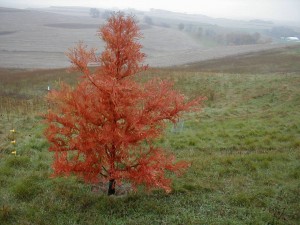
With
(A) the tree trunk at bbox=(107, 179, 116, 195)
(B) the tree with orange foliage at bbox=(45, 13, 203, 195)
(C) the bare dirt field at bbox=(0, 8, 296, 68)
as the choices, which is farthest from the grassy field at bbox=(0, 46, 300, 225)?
(C) the bare dirt field at bbox=(0, 8, 296, 68)

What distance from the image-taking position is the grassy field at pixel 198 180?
8750 mm

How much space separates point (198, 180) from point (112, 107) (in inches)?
175

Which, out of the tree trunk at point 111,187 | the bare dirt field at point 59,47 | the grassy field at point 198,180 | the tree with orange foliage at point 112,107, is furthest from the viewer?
the bare dirt field at point 59,47

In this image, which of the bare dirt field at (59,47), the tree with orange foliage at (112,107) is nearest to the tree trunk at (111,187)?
the tree with orange foliage at (112,107)

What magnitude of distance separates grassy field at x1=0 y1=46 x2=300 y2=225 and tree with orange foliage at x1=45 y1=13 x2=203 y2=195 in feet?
3.56

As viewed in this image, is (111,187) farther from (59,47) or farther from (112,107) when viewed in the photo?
(59,47)

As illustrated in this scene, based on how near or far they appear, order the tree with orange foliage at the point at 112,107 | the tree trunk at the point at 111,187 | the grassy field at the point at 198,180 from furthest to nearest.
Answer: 1. the tree trunk at the point at 111,187
2. the grassy field at the point at 198,180
3. the tree with orange foliage at the point at 112,107

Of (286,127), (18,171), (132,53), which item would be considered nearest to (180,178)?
(132,53)

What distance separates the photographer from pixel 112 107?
8539 millimetres

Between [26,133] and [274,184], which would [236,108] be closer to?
[274,184]

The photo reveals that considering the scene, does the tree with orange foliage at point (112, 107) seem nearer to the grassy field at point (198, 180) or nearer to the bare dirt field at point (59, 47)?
the grassy field at point (198, 180)

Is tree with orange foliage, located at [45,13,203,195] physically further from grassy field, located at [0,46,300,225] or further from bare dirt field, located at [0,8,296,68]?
bare dirt field, located at [0,8,296,68]

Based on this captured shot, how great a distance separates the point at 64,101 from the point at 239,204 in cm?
602

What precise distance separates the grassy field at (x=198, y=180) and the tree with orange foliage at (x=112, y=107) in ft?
3.56
